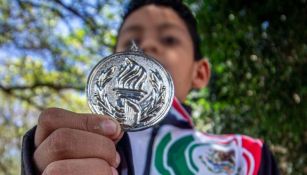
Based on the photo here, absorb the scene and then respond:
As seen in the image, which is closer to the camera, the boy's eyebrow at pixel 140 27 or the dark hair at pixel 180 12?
the boy's eyebrow at pixel 140 27

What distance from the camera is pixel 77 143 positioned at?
80cm

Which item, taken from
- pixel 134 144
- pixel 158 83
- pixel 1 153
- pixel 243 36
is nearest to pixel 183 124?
pixel 134 144

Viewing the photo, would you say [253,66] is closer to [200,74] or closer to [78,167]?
[200,74]

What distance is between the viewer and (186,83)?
5.05 ft

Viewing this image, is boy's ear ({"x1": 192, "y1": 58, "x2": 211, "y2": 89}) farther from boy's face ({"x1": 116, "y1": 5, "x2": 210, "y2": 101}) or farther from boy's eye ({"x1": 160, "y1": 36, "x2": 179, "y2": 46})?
boy's eye ({"x1": 160, "y1": 36, "x2": 179, "y2": 46})

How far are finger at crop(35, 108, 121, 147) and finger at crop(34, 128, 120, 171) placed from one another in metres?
0.01

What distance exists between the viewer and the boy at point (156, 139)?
31.5 inches

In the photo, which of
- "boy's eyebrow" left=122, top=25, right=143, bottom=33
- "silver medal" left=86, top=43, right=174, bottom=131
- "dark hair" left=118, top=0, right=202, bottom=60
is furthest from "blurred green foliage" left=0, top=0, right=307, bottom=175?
"silver medal" left=86, top=43, right=174, bottom=131

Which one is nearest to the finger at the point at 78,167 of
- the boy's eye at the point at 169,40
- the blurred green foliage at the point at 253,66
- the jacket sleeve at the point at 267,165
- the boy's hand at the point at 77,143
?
the boy's hand at the point at 77,143

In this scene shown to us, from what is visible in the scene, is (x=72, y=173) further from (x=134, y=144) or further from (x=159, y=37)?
(x=159, y=37)

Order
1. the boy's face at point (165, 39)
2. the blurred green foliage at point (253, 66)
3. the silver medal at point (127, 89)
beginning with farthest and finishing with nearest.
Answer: the blurred green foliage at point (253, 66)
the boy's face at point (165, 39)
the silver medal at point (127, 89)

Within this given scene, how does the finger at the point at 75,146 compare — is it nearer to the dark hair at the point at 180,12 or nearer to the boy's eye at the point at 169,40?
the boy's eye at the point at 169,40

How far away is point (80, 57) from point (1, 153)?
1705 mm

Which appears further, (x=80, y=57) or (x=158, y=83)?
(x=80, y=57)
